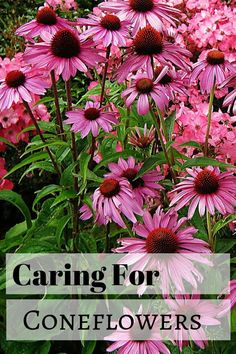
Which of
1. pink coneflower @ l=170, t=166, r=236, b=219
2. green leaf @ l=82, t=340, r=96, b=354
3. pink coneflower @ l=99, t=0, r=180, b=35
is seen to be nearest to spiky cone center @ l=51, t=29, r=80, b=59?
pink coneflower @ l=99, t=0, r=180, b=35

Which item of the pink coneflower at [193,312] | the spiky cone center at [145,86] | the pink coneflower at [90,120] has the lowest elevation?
the pink coneflower at [193,312]

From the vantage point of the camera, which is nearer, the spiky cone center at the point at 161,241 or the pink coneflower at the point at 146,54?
the spiky cone center at the point at 161,241

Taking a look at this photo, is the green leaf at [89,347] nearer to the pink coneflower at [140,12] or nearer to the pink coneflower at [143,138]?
the pink coneflower at [143,138]

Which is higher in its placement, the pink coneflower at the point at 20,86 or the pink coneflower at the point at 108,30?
the pink coneflower at the point at 108,30

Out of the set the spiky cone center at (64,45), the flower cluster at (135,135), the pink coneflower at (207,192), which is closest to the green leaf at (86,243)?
the flower cluster at (135,135)

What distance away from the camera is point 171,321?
1110 millimetres

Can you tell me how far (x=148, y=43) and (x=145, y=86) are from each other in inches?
3.5

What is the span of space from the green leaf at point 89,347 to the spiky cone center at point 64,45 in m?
0.66

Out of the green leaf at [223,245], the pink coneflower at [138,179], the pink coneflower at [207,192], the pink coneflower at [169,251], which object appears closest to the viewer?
the pink coneflower at [169,251]

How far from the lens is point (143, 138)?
1471 millimetres

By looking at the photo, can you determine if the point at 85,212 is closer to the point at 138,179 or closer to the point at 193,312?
the point at 138,179

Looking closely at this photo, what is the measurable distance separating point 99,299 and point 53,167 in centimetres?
33

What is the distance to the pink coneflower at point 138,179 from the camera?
4.18 ft

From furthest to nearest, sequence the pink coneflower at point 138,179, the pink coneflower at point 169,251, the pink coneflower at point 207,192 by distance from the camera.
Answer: the pink coneflower at point 138,179
the pink coneflower at point 207,192
the pink coneflower at point 169,251
